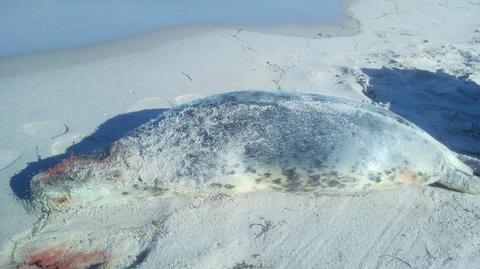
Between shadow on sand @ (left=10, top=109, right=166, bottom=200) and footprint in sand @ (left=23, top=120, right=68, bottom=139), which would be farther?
footprint in sand @ (left=23, top=120, right=68, bottom=139)

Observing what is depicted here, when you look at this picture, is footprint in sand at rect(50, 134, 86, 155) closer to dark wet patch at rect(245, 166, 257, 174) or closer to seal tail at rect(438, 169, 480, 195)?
dark wet patch at rect(245, 166, 257, 174)

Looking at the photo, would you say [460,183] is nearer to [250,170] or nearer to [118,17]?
[250,170]

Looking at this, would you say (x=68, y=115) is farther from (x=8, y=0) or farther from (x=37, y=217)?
(x=8, y=0)

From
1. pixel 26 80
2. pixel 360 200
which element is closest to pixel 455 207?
pixel 360 200

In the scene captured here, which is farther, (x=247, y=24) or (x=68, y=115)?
(x=247, y=24)

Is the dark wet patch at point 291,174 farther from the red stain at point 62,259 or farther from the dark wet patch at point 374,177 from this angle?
the red stain at point 62,259

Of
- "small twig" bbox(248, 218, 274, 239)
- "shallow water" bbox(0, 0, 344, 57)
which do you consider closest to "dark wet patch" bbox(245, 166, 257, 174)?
"small twig" bbox(248, 218, 274, 239)
